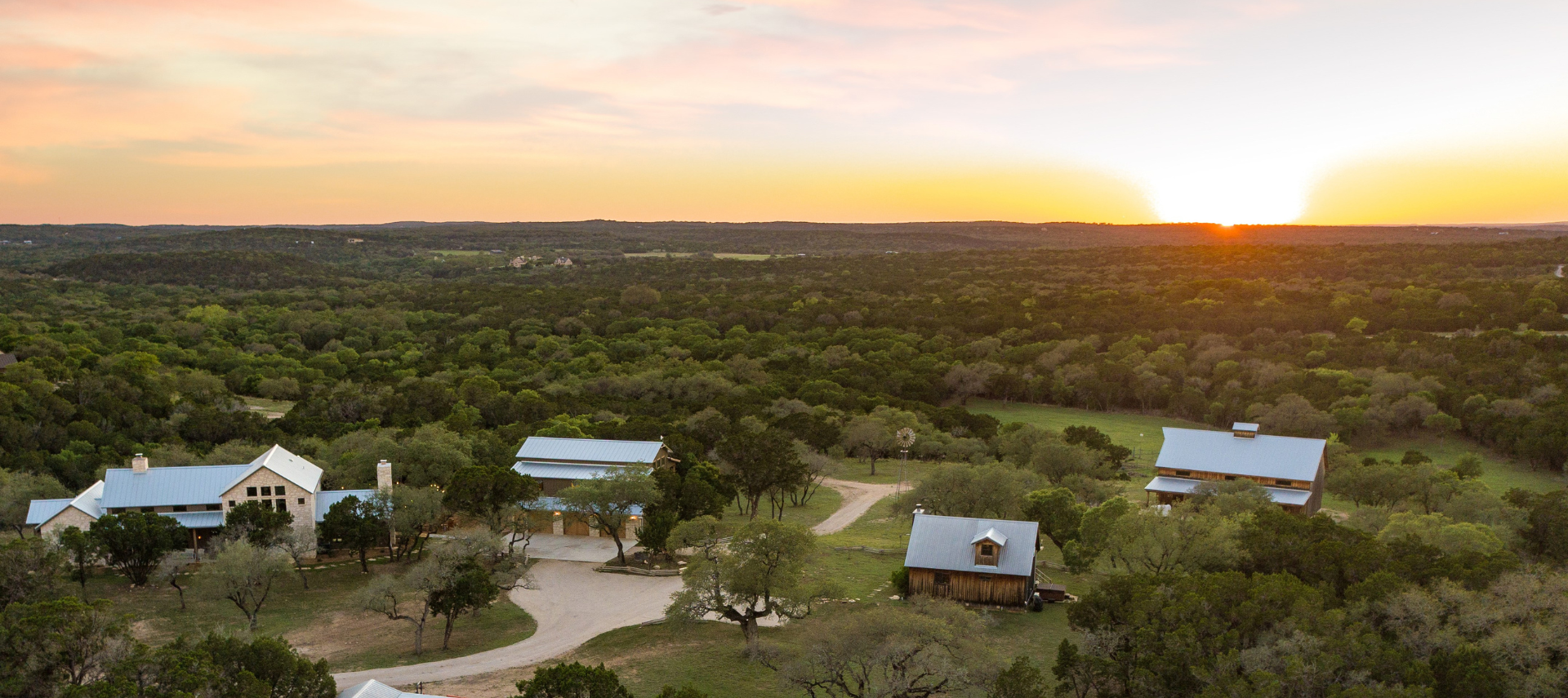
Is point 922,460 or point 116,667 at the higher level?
point 116,667

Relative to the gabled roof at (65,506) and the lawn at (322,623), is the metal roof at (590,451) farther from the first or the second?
the gabled roof at (65,506)

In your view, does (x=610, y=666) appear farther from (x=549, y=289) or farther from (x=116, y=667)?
(x=549, y=289)

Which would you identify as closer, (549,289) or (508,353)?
(508,353)

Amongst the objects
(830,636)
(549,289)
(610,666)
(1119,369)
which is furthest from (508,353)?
(830,636)

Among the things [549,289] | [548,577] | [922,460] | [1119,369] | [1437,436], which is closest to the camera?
[548,577]

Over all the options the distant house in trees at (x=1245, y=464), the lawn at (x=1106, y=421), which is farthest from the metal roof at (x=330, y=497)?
the lawn at (x=1106, y=421)

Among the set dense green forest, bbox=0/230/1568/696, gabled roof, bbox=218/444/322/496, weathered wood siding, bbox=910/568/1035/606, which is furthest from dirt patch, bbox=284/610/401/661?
weathered wood siding, bbox=910/568/1035/606

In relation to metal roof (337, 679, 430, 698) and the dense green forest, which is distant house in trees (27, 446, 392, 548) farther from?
metal roof (337, 679, 430, 698)
